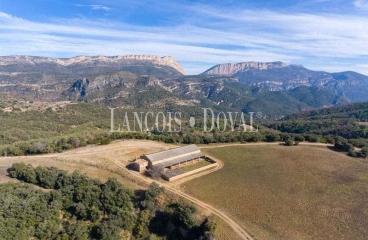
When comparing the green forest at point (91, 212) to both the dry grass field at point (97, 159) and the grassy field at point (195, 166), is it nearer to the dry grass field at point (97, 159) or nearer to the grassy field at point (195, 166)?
the dry grass field at point (97, 159)

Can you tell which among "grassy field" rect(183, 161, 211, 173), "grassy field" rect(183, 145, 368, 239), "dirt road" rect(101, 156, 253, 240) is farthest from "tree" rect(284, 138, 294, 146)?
"dirt road" rect(101, 156, 253, 240)

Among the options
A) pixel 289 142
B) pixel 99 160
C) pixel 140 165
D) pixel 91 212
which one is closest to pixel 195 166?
pixel 140 165

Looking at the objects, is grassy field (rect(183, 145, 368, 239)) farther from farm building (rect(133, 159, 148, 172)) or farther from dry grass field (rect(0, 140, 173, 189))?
dry grass field (rect(0, 140, 173, 189))

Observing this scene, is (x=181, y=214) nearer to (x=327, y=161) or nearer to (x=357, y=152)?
(x=327, y=161)

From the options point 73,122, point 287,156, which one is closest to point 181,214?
point 287,156

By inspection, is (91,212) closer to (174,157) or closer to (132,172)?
(132,172)
